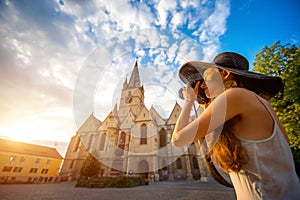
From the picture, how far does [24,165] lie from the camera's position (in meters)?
27.7

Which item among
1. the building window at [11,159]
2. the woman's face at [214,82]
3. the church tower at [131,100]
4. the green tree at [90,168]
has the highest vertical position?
the church tower at [131,100]

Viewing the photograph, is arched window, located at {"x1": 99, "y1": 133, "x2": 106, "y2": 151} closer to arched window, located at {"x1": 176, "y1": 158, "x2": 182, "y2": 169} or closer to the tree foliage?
arched window, located at {"x1": 176, "y1": 158, "x2": 182, "y2": 169}

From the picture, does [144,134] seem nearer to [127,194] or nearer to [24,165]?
[127,194]

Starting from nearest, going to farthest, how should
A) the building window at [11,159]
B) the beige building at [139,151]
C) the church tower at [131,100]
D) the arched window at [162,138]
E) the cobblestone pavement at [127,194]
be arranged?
the cobblestone pavement at [127,194] → the beige building at [139,151] → the arched window at [162,138] → the building window at [11,159] → the church tower at [131,100]

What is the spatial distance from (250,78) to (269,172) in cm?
71

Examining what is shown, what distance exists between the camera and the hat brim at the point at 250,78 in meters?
1.10

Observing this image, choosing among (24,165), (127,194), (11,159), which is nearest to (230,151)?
(127,194)

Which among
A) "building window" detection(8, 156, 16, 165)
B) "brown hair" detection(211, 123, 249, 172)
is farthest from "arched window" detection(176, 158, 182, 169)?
"building window" detection(8, 156, 16, 165)

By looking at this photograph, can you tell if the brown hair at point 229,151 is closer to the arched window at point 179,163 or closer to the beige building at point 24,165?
the arched window at point 179,163

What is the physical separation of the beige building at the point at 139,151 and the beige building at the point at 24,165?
5.96 m

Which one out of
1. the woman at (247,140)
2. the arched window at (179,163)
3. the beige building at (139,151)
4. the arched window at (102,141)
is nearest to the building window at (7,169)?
the beige building at (139,151)

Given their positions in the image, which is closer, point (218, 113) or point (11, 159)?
point (218, 113)

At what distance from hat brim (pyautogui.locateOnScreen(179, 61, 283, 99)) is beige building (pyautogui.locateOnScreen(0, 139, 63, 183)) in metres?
34.4

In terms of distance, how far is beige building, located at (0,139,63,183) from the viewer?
25.6 meters
